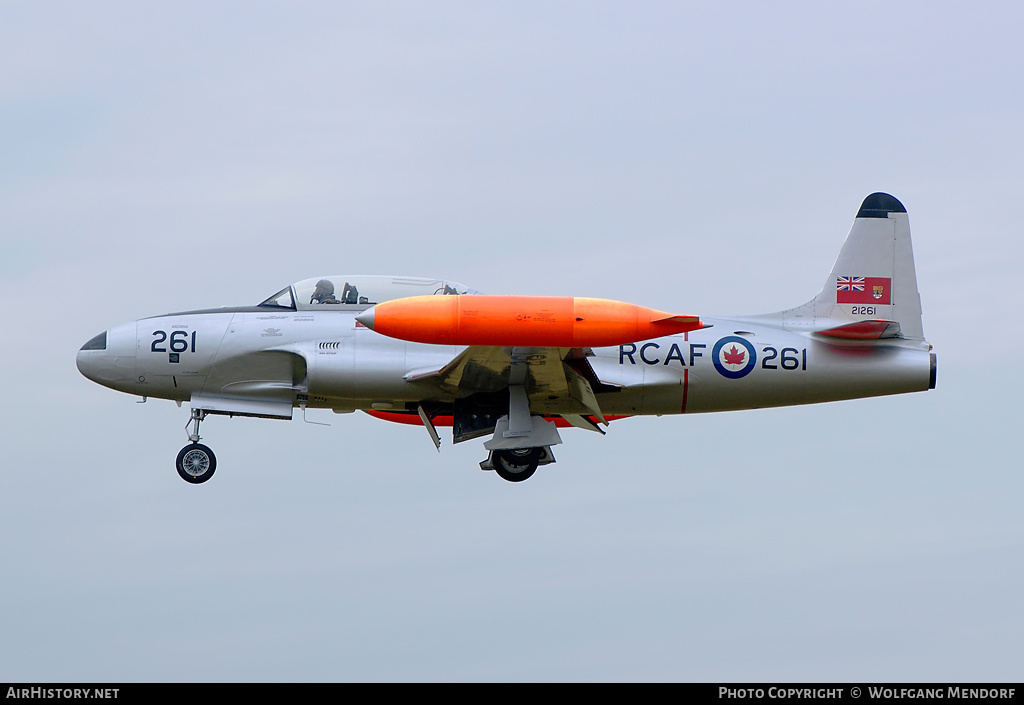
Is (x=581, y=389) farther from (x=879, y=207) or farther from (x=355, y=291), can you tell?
(x=879, y=207)

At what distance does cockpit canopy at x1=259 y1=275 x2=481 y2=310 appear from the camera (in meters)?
21.3

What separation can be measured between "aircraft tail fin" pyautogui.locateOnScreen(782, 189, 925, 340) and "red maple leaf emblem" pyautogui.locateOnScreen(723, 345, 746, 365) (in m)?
1.06

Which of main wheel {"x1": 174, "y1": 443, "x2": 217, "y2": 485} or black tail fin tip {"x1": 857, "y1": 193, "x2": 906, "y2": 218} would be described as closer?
main wheel {"x1": 174, "y1": 443, "x2": 217, "y2": 485}

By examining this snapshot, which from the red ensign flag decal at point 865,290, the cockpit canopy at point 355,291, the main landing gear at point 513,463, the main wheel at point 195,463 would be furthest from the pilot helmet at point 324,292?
the red ensign flag decal at point 865,290

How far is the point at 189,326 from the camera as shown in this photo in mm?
21297

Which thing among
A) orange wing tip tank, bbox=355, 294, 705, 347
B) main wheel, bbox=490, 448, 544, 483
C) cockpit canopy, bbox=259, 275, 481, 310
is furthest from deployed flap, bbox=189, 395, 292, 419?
orange wing tip tank, bbox=355, 294, 705, 347

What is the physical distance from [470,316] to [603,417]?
5.26 m

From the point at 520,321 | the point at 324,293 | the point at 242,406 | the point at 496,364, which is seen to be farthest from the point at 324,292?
the point at 520,321

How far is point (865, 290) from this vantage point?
22.4 m

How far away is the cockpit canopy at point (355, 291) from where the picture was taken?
21.3 metres

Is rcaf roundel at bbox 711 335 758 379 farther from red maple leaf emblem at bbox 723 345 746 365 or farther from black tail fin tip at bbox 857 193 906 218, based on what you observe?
black tail fin tip at bbox 857 193 906 218

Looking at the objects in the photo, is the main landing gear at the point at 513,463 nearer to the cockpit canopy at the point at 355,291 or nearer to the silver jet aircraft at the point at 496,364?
the silver jet aircraft at the point at 496,364

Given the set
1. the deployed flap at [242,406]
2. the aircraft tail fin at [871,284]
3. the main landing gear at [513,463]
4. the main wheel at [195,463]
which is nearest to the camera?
the deployed flap at [242,406]

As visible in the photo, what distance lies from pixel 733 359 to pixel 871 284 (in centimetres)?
281
